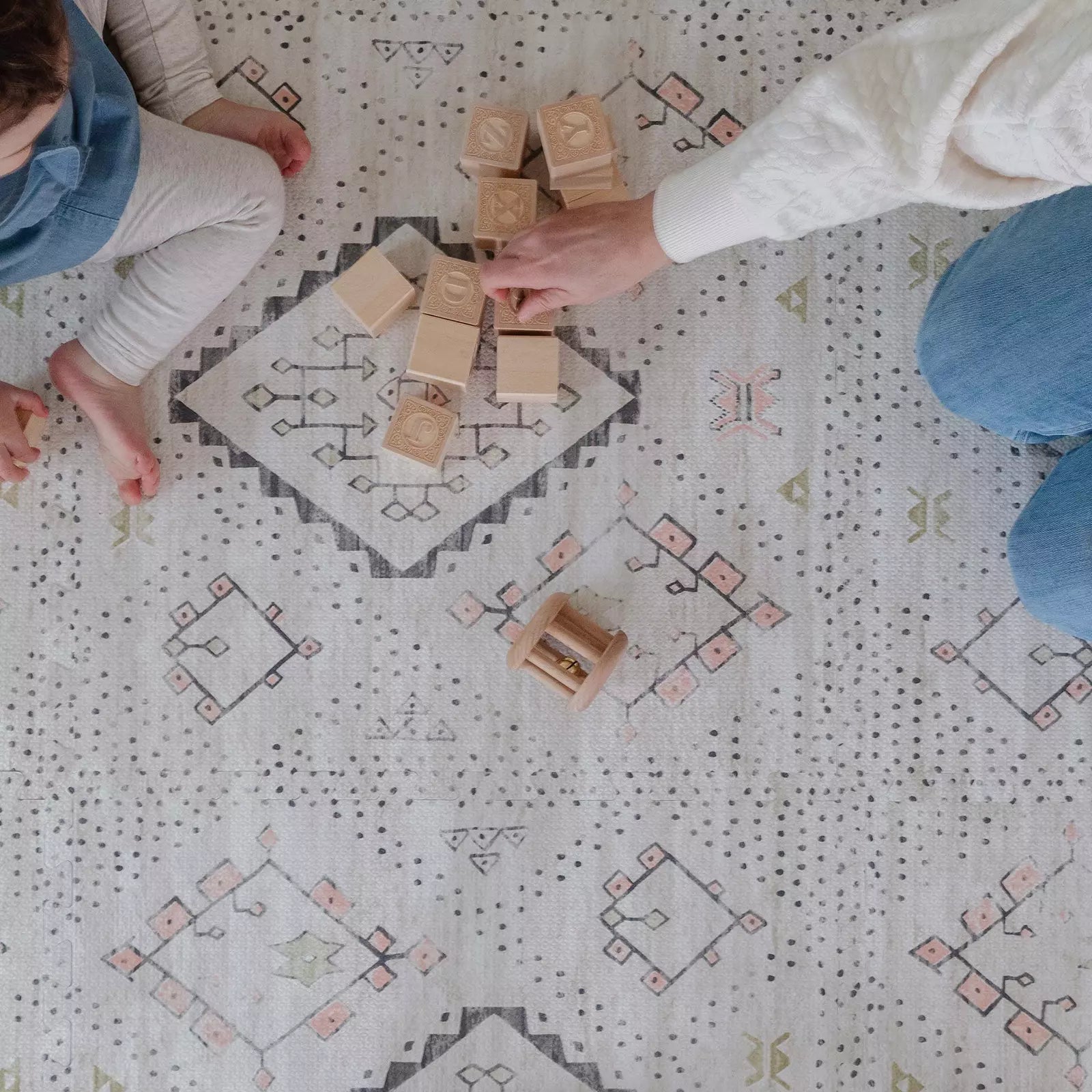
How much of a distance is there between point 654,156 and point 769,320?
0.21m

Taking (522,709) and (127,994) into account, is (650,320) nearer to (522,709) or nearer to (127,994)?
(522,709)

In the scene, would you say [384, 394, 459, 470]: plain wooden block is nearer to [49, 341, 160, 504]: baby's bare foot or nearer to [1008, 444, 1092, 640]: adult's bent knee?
[49, 341, 160, 504]: baby's bare foot

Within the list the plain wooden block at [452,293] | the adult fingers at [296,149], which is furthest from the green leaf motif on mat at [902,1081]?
the adult fingers at [296,149]

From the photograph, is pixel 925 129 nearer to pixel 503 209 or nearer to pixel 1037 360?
pixel 1037 360

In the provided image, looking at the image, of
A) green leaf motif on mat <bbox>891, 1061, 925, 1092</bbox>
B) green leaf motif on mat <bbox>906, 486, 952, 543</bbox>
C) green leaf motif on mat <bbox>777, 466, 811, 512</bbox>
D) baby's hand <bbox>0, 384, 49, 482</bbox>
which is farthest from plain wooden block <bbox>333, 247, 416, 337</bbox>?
green leaf motif on mat <bbox>891, 1061, 925, 1092</bbox>

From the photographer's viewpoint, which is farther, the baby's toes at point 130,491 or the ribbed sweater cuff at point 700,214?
the baby's toes at point 130,491

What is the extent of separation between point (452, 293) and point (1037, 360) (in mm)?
540

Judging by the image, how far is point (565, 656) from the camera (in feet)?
3.00

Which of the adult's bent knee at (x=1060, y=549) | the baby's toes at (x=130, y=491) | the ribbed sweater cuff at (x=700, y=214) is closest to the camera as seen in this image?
the ribbed sweater cuff at (x=700, y=214)

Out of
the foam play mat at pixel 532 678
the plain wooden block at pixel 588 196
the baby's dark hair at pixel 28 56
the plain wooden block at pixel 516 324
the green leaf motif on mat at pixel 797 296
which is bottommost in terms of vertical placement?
the foam play mat at pixel 532 678

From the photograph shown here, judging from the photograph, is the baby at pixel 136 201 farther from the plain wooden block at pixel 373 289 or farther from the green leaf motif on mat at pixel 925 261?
the green leaf motif on mat at pixel 925 261

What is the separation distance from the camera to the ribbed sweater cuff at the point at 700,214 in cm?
71

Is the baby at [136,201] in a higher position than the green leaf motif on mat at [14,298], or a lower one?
higher

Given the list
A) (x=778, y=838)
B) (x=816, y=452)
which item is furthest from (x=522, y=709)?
(x=816, y=452)
